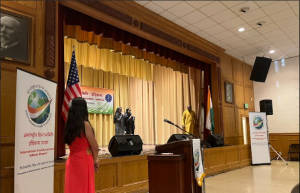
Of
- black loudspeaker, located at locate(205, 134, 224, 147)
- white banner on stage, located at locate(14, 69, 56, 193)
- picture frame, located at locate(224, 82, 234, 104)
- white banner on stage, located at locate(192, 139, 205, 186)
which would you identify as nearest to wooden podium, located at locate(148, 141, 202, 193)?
white banner on stage, located at locate(192, 139, 205, 186)

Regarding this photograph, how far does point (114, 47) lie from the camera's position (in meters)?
5.43

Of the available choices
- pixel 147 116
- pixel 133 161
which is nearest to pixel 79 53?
pixel 133 161

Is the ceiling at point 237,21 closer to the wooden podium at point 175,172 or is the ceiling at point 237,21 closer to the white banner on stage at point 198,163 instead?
the white banner on stage at point 198,163

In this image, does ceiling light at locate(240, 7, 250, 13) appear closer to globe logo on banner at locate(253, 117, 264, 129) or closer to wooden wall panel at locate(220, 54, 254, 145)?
wooden wall panel at locate(220, 54, 254, 145)

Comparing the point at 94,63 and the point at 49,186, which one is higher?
the point at 94,63

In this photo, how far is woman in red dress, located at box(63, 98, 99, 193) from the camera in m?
2.39

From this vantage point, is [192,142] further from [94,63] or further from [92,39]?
[94,63]

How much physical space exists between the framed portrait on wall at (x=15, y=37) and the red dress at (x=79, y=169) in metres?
1.43

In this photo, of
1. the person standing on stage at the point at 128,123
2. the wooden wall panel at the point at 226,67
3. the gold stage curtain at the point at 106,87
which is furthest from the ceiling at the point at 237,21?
the gold stage curtain at the point at 106,87

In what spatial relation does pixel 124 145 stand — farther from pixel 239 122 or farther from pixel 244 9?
pixel 239 122

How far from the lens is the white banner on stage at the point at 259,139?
7504mm

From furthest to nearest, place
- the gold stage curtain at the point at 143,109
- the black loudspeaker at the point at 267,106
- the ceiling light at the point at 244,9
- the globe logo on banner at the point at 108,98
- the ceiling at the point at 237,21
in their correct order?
1. the gold stage curtain at the point at 143,109
2. the globe logo on banner at the point at 108,98
3. the black loudspeaker at the point at 267,106
4. the ceiling light at the point at 244,9
5. the ceiling at the point at 237,21

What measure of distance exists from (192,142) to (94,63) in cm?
469

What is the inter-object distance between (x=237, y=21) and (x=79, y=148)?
15.4 ft
